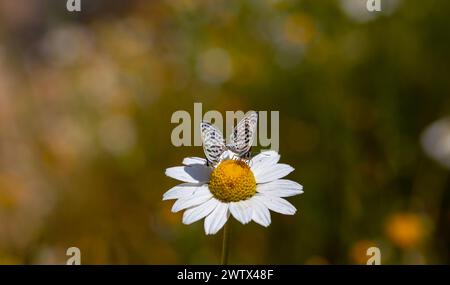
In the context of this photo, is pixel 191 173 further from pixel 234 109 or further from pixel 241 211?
pixel 234 109

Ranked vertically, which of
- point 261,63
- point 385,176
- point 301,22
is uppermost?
point 301,22

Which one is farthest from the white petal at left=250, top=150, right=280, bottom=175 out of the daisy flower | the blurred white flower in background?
the blurred white flower in background

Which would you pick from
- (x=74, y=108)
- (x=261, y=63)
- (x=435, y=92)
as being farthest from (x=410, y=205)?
(x=74, y=108)

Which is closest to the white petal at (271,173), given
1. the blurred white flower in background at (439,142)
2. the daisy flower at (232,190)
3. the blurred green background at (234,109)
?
the daisy flower at (232,190)

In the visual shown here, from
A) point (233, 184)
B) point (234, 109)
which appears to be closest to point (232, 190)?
point (233, 184)

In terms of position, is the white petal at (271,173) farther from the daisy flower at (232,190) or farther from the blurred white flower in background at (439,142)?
the blurred white flower in background at (439,142)

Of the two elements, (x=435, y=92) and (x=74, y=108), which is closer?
(x=435, y=92)
